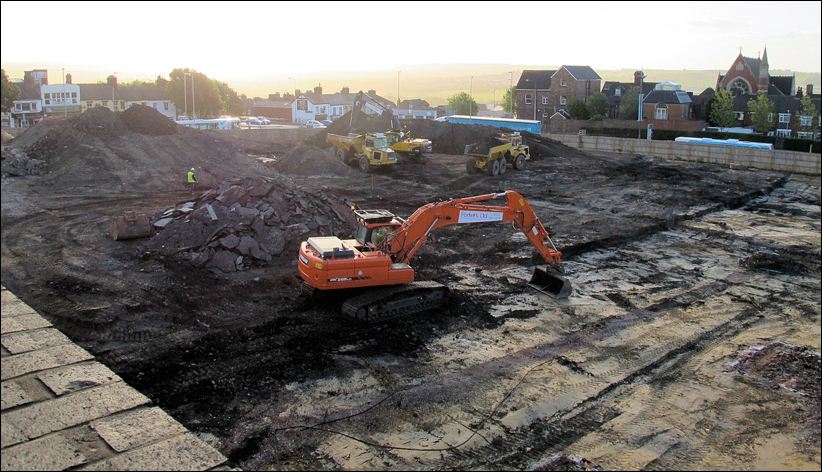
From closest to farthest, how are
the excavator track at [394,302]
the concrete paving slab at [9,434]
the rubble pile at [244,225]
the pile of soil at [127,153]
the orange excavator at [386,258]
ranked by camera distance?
1. the concrete paving slab at [9,434]
2. the orange excavator at [386,258]
3. the excavator track at [394,302]
4. the rubble pile at [244,225]
5. the pile of soil at [127,153]

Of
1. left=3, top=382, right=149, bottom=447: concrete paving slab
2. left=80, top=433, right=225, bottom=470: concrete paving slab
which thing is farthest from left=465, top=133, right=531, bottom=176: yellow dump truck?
left=80, top=433, right=225, bottom=470: concrete paving slab

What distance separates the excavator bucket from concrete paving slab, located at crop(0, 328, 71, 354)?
1245 cm

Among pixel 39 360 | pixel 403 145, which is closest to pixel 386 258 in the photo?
pixel 39 360

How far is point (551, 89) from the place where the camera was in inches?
2886

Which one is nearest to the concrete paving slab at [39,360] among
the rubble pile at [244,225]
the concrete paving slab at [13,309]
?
the concrete paving slab at [13,309]

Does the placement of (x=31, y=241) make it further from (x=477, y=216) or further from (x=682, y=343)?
(x=682, y=343)

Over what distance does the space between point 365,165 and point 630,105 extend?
1513 inches

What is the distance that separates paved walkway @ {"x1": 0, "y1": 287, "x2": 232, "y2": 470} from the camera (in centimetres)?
525

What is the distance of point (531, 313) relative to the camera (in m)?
15.8

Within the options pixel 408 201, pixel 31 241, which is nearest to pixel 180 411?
pixel 31 241

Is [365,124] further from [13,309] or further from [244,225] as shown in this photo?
[13,309]

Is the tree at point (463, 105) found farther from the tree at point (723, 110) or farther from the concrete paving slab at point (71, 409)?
the concrete paving slab at point (71, 409)

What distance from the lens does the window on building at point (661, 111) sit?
60719 mm

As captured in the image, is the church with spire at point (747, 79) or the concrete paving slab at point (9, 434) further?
the church with spire at point (747, 79)
